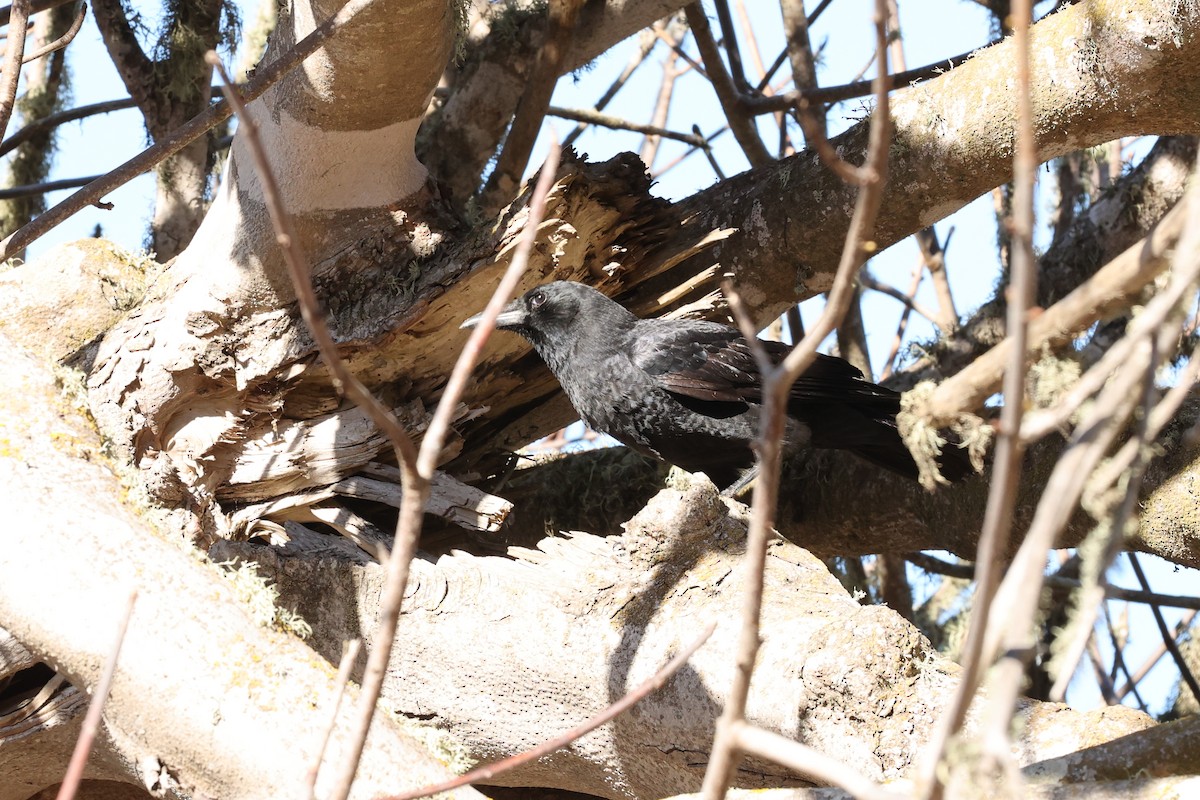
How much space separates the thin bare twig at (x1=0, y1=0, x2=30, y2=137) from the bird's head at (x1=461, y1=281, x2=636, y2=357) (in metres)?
1.66

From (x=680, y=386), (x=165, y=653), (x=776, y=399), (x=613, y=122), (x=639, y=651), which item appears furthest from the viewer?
(x=613, y=122)

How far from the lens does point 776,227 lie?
379 cm

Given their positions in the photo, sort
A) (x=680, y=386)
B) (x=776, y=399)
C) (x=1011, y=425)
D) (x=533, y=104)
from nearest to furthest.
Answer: (x=1011, y=425), (x=776, y=399), (x=680, y=386), (x=533, y=104)

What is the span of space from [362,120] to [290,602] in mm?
1429

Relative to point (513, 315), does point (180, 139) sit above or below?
below

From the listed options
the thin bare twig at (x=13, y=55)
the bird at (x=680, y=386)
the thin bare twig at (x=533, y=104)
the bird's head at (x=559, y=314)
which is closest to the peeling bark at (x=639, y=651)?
the bird at (x=680, y=386)

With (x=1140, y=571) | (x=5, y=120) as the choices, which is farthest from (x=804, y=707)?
(x=1140, y=571)

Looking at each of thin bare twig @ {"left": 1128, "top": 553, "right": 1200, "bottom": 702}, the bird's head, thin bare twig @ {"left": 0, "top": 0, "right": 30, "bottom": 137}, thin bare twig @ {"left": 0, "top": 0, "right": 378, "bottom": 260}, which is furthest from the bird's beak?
thin bare twig @ {"left": 1128, "top": 553, "right": 1200, "bottom": 702}

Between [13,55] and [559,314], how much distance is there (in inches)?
73.0

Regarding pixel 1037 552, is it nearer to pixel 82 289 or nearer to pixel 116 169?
pixel 116 169

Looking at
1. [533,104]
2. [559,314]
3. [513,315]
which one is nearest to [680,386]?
[559,314]

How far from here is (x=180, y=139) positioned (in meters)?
2.56

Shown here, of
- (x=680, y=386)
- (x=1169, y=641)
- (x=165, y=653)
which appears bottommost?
(x=165, y=653)

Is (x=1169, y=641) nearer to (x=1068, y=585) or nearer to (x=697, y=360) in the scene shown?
(x=1068, y=585)
